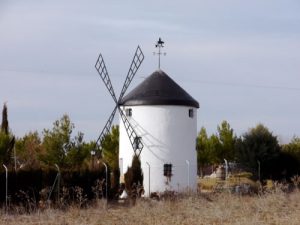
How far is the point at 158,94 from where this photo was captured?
106 ft

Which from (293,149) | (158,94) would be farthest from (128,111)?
(293,149)

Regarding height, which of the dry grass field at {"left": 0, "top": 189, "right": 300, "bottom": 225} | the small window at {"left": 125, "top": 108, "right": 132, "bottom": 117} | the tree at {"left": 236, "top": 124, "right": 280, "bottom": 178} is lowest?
the dry grass field at {"left": 0, "top": 189, "right": 300, "bottom": 225}

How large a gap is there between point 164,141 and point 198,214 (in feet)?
60.2

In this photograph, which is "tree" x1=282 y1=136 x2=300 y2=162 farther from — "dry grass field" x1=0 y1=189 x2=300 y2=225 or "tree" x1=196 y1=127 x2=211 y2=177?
"dry grass field" x1=0 y1=189 x2=300 y2=225

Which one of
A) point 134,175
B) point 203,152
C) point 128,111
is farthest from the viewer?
point 203,152

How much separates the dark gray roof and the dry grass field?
14965mm

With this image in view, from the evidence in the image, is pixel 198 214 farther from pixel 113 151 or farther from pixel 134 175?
pixel 113 151

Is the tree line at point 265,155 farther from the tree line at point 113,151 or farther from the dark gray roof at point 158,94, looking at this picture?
the dark gray roof at point 158,94

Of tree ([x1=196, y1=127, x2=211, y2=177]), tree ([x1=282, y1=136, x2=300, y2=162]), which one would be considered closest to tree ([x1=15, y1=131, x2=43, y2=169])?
tree ([x1=196, y1=127, x2=211, y2=177])

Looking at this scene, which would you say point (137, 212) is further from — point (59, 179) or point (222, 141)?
point (222, 141)

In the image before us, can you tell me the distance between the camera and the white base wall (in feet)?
106

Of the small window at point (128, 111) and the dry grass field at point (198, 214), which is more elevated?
the small window at point (128, 111)

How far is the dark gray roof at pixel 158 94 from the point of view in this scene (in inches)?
1268

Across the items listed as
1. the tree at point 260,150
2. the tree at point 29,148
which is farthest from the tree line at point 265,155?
the tree at point 29,148
